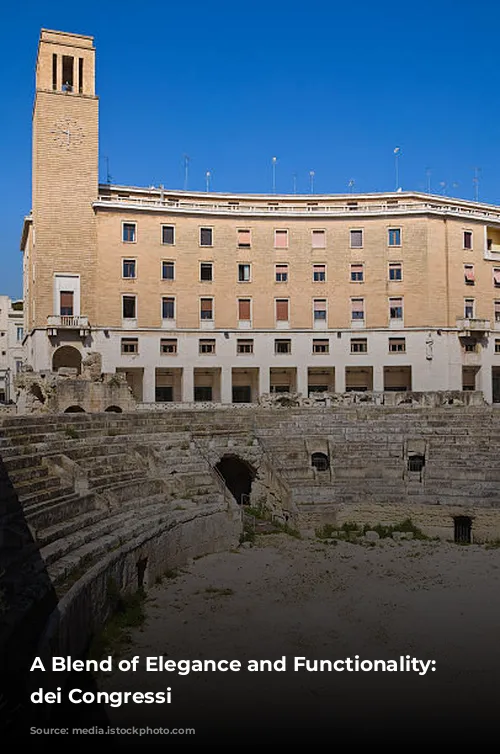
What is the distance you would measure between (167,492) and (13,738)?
11.5m

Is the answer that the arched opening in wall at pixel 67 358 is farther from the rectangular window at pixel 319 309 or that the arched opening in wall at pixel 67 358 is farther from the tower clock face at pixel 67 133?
the rectangular window at pixel 319 309

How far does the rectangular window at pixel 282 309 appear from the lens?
4528cm

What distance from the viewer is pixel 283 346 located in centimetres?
4522

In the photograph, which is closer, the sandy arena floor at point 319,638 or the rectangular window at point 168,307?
the sandy arena floor at point 319,638

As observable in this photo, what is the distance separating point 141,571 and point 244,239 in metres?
34.5

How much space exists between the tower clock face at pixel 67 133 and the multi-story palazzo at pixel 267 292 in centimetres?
17

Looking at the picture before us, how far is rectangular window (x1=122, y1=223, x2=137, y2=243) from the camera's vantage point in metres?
43.4

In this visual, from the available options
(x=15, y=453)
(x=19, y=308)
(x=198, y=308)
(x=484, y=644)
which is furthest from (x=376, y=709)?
(x=19, y=308)

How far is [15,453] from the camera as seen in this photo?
14836mm

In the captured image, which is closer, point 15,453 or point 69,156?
point 15,453

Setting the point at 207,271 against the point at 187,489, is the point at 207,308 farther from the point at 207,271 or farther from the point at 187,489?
the point at 187,489

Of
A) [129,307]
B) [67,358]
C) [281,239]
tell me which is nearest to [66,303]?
[67,358]

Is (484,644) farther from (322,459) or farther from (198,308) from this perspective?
(198,308)

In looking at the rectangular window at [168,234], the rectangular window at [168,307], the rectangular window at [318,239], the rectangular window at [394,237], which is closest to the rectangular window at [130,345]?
the rectangular window at [168,307]
